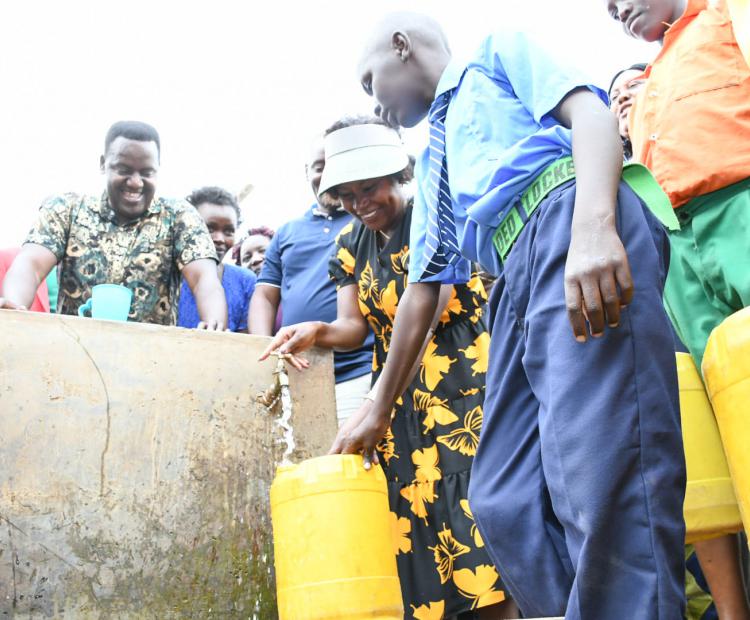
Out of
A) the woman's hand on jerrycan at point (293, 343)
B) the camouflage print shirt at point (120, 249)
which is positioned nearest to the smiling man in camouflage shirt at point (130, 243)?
the camouflage print shirt at point (120, 249)

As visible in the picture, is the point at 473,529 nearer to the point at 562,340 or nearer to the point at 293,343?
the point at 293,343

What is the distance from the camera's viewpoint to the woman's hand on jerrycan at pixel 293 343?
328 cm

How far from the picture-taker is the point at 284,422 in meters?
3.34

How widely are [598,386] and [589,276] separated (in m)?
0.20

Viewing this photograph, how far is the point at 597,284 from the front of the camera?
164 cm

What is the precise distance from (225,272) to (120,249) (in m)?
0.89

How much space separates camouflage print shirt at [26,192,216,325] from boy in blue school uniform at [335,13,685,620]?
1.99 m

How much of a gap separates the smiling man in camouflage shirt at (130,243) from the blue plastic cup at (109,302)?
16.9 inches

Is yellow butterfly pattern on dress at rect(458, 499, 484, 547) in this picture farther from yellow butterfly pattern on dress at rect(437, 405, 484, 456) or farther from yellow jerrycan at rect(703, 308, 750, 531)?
yellow jerrycan at rect(703, 308, 750, 531)

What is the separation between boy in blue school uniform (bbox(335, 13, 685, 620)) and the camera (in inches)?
61.1

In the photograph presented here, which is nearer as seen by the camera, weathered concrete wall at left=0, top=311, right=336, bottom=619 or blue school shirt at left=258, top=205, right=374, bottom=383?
weathered concrete wall at left=0, top=311, right=336, bottom=619

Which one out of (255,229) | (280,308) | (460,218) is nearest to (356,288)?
(280,308)

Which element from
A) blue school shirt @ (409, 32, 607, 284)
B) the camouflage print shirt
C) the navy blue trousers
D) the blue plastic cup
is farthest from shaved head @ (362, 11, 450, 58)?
the camouflage print shirt

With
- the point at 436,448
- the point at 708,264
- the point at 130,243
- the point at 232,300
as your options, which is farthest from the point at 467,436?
the point at 232,300
